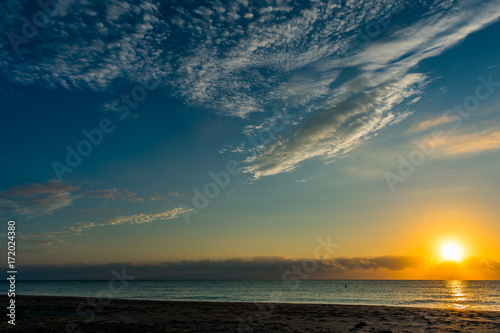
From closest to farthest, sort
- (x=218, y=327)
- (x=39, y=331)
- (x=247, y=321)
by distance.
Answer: (x=39, y=331) < (x=218, y=327) < (x=247, y=321)

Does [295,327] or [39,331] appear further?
[295,327]

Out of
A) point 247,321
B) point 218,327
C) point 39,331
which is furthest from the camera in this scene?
point 247,321

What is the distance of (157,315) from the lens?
2733cm

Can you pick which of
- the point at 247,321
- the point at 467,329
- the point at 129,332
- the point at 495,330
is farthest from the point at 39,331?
the point at 495,330

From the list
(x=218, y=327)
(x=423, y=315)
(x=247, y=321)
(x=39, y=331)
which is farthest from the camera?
(x=423, y=315)

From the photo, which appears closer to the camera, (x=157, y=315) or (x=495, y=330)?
(x=495, y=330)

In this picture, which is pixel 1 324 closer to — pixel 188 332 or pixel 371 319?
pixel 188 332

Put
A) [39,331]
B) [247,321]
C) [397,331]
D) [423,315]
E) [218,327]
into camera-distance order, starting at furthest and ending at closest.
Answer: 1. [423,315]
2. [247,321]
3. [218,327]
4. [397,331]
5. [39,331]

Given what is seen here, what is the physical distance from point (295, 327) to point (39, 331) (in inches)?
612

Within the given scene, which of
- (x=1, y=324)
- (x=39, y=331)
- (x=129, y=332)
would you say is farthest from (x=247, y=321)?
(x=1, y=324)

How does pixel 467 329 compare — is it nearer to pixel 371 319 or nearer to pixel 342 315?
pixel 371 319

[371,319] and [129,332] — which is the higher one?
[129,332]

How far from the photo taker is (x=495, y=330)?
19156 mm

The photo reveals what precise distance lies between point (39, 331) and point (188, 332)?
851cm
